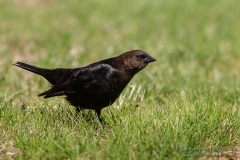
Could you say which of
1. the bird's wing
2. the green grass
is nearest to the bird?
the bird's wing

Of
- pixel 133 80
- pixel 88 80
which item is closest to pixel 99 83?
pixel 88 80

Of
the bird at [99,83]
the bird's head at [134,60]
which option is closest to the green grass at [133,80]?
the bird at [99,83]

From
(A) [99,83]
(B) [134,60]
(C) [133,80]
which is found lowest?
(C) [133,80]

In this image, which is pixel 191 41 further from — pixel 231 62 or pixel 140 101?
pixel 140 101

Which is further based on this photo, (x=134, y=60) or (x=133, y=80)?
(x=133, y=80)

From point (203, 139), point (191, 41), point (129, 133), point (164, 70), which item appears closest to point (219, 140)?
point (203, 139)

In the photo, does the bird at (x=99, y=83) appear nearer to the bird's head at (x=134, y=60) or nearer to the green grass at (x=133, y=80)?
the bird's head at (x=134, y=60)

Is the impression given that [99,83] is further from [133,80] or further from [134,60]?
[133,80]

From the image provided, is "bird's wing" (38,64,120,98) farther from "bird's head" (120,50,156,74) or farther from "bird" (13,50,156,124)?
"bird's head" (120,50,156,74)
